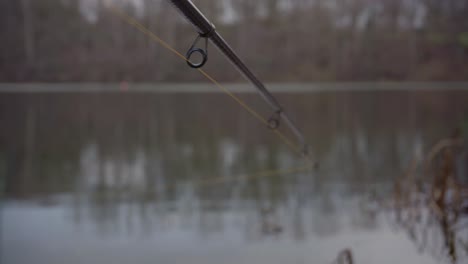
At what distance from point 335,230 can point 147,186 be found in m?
1.89

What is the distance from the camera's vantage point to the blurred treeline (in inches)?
278

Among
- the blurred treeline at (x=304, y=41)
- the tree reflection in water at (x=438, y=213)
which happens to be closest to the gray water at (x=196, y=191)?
the tree reflection in water at (x=438, y=213)

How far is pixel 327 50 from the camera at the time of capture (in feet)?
64.1

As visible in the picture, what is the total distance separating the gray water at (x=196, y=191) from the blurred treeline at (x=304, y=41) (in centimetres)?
135

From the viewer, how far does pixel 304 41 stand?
20.2 m

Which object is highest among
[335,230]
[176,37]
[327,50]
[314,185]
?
[327,50]

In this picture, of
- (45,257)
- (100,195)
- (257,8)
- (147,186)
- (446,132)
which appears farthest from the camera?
(257,8)

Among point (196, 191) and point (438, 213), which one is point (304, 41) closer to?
point (196, 191)

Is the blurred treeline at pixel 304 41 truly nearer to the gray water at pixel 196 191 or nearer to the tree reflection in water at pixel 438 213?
the gray water at pixel 196 191

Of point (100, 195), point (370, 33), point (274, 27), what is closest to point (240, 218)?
point (100, 195)

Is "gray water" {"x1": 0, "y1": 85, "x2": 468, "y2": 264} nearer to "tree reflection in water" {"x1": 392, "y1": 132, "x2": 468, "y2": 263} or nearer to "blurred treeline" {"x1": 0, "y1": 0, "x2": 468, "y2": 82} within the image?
"tree reflection in water" {"x1": 392, "y1": 132, "x2": 468, "y2": 263}

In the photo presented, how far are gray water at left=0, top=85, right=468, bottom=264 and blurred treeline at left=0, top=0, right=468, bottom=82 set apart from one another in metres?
1.35

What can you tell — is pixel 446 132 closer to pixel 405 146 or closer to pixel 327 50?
pixel 405 146

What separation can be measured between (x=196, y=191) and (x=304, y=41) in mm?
17311
